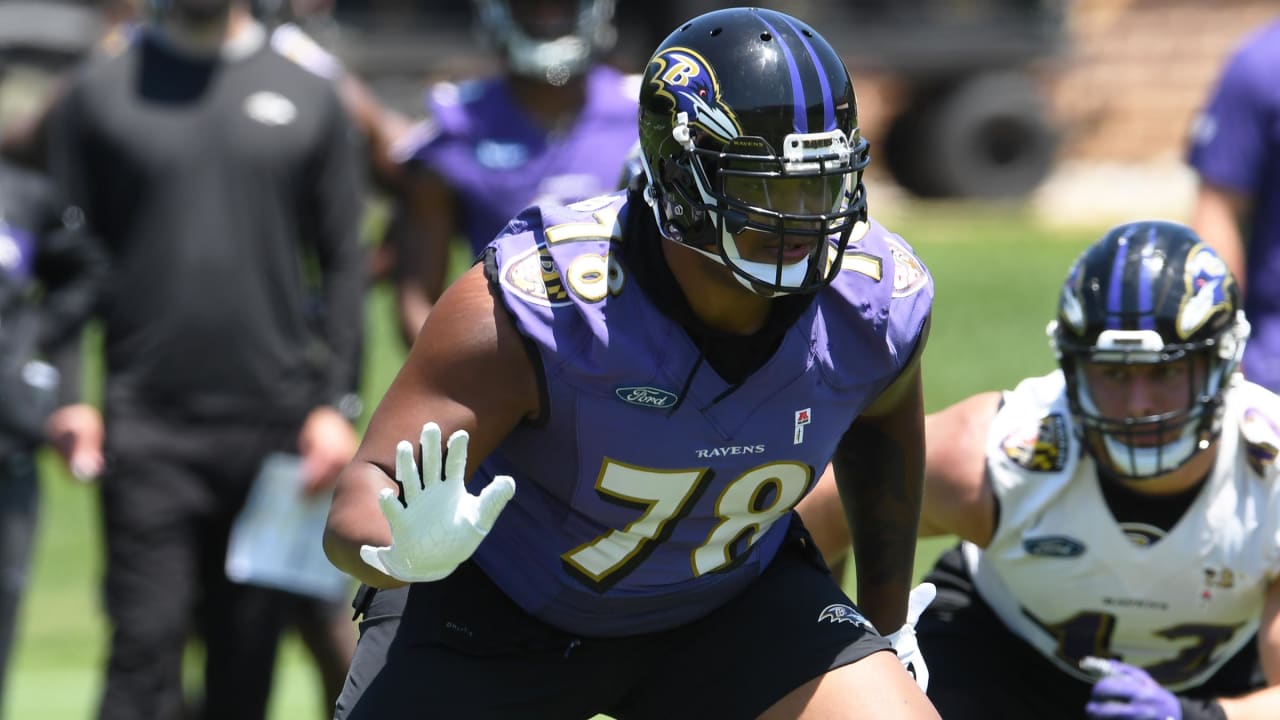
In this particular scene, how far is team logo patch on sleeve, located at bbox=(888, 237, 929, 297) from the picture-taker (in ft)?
12.3

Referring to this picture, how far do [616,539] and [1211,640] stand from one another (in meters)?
1.53

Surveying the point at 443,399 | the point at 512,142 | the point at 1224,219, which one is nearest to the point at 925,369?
the point at 512,142

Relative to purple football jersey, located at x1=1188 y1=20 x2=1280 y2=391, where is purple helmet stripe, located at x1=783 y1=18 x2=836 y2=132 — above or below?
above

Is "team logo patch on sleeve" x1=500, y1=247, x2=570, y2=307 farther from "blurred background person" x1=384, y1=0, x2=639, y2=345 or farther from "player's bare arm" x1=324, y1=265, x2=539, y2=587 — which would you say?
"blurred background person" x1=384, y1=0, x2=639, y2=345

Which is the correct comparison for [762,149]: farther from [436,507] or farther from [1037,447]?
[1037,447]

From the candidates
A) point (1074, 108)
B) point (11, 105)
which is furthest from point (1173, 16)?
point (11, 105)

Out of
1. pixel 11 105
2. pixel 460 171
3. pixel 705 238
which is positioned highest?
pixel 705 238

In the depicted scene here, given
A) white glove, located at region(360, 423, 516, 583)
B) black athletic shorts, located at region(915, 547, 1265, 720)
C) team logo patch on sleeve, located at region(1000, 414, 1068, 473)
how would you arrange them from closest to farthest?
1. white glove, located at region(360, 423, 516, 583)
2. team logo patch on sleeve, located at region(1000, 414, 1068, 473)
3. black athletic shorts, located at region(915, 547, 1265, 720)

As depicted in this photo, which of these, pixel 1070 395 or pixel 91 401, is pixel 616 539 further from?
pixel 91 401

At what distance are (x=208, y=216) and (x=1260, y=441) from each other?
2825 millimetres

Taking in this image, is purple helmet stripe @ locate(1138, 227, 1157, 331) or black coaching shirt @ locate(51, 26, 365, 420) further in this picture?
black coaching shirt @ locate(51, 26, 365, 420)

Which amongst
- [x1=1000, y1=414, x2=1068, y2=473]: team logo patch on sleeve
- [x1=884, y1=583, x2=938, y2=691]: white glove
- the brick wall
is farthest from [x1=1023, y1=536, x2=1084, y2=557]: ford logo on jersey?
the brick wall

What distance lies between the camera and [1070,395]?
443cm

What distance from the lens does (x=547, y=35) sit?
645cm
